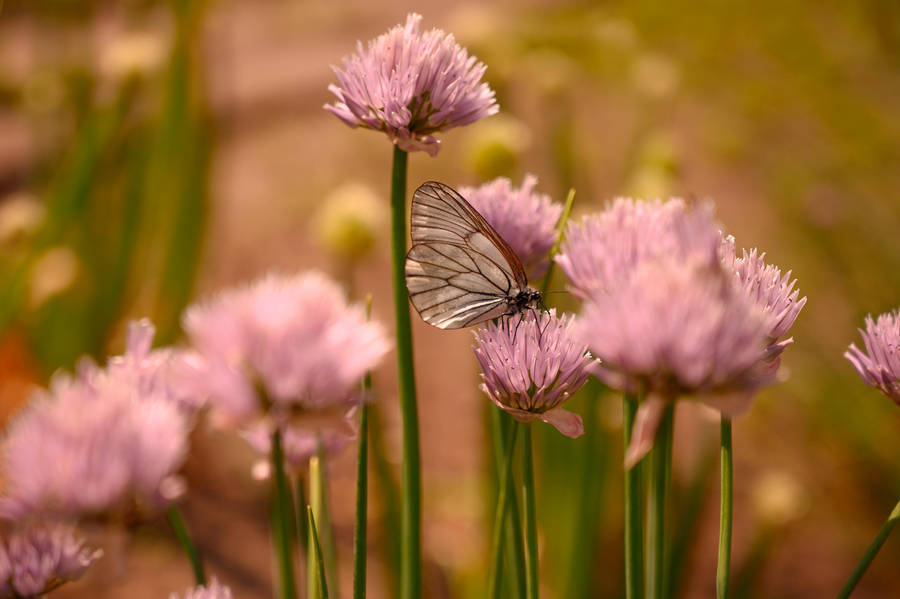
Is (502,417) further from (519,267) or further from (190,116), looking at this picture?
(190,116)

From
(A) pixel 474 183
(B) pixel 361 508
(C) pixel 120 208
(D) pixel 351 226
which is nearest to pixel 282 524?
(B) pixel 361 508

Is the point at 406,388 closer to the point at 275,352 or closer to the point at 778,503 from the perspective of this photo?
the point at 275,352

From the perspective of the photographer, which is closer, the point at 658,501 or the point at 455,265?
the point at 658,501

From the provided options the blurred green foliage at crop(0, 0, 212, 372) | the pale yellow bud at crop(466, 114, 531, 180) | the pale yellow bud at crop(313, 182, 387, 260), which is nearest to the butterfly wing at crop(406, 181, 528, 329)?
the pale yellow bud at crop(466, 114, 531, 180)

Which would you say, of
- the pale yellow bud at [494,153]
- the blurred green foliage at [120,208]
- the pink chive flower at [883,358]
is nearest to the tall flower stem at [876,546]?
the pink chive flower at [883,358]

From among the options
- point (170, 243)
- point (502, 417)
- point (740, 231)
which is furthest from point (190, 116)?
point (740, 231)

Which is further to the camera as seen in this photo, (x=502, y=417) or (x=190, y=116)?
(x=190, y=116)

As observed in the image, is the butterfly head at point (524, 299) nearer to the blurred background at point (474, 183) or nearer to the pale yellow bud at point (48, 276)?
the blurred background at point (474, 183)

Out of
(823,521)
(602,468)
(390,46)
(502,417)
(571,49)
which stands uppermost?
(571,49)
